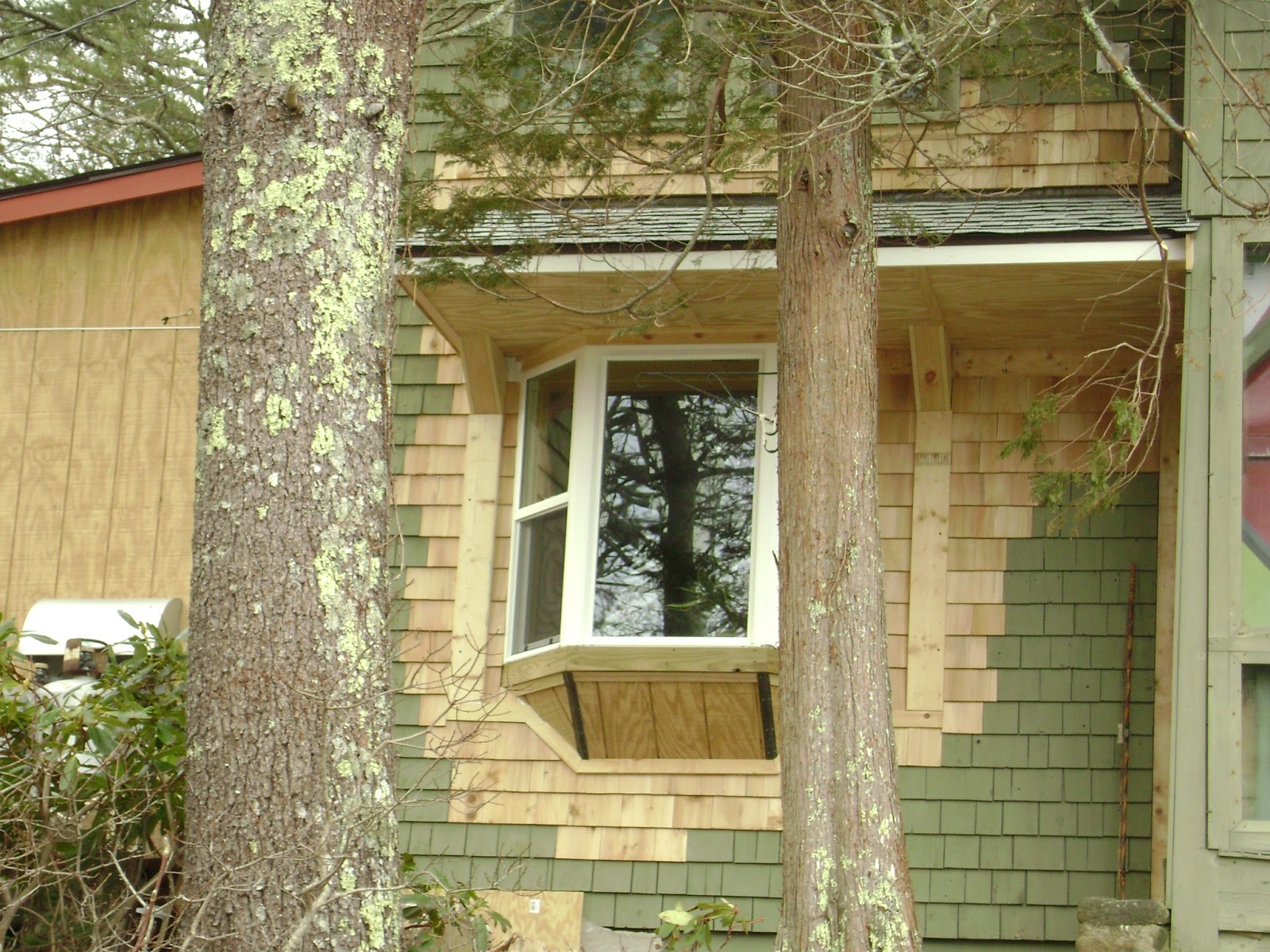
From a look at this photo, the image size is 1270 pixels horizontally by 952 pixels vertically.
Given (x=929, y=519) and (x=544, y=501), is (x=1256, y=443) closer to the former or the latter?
(x=929, y=519)

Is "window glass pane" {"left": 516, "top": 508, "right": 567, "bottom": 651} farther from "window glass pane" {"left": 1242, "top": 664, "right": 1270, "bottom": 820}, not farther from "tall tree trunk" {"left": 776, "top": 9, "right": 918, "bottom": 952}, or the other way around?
"window glass pane" {"left": 1242, "top": 664, "right": 1270, "bottom": 820}

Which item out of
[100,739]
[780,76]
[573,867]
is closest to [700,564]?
[573,867]

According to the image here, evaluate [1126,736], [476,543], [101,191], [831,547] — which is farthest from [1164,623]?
[101,191]

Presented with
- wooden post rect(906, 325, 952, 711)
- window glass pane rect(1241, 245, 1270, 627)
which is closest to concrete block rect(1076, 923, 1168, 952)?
window glass pane rect(1241, 245, 1270, 627)

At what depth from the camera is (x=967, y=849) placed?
6844 millimetres

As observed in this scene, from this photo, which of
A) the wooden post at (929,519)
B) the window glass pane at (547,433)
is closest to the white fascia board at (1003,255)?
the wooden post at (929,519)

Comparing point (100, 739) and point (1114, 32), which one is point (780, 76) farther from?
point (100, 739)

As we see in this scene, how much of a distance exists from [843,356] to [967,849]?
2773mm

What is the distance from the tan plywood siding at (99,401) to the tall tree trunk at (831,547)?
3.84 metres

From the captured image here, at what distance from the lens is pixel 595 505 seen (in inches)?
281

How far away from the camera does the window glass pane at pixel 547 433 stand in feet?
24.1

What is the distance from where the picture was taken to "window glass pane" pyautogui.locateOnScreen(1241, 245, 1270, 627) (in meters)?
5.99

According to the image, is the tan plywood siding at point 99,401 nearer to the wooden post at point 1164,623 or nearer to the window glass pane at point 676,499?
the window glass pane at point 676,499

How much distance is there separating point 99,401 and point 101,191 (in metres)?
1.13
